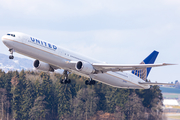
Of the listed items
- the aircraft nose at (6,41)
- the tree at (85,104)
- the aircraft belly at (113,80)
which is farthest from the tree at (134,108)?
the aircraft nose at (6,41)

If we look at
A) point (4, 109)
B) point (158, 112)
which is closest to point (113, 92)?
point (158, 112)

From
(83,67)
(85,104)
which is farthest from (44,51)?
(85,104)

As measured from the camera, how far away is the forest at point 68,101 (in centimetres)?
8350

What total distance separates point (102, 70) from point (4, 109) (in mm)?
48558

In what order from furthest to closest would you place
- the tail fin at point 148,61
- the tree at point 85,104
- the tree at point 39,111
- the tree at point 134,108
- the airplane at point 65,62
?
the tree at point 39,111
the tree at point 134,108
the tree at point 85,104
the tail fin at point 148,61
the airplane at point 65,62

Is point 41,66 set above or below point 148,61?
below

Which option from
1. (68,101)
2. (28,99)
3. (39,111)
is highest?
(28,99)

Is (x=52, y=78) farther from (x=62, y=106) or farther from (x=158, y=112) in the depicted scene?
(x=158, y=112)

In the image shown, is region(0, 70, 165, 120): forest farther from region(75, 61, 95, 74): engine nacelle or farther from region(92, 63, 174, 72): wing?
region(75, 61, 95, 74): engine nacelle

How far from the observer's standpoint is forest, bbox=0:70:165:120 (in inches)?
3287

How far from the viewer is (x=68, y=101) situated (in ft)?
284

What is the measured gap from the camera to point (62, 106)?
85875 mm

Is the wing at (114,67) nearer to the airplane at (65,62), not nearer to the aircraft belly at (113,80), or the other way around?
the airplane at (65,62)

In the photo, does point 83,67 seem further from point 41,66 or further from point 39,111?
point 39,111
